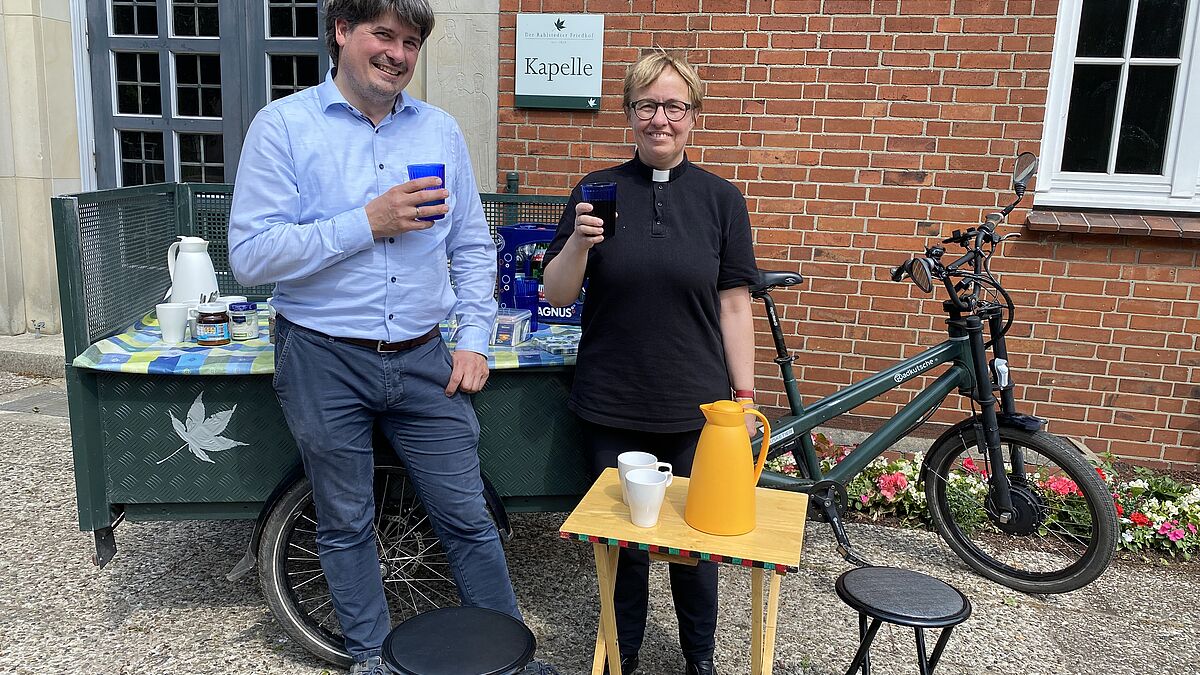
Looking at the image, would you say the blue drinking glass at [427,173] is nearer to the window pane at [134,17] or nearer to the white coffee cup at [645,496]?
the white coffee cup at [645,496]

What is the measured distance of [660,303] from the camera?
2477mm

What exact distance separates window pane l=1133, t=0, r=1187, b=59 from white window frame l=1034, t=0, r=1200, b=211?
4 cm

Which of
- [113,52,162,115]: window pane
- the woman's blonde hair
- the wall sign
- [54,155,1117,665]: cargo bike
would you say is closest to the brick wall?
the wall sign

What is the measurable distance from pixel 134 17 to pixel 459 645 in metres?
5.81

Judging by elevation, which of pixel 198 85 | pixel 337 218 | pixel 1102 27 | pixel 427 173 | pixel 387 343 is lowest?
pixel 387 343

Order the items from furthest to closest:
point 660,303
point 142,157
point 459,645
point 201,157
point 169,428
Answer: point 142,157, point 201,157, point 169,428, point 660,303, point 459,645

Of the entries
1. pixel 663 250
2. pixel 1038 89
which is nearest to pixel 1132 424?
pixel 1038 89

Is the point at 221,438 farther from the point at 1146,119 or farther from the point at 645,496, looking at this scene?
the point at 1146,119

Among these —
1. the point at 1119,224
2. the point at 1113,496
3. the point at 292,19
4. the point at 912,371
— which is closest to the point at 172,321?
the point at 912,371

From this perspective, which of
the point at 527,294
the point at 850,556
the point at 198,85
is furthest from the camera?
the point at 198,85

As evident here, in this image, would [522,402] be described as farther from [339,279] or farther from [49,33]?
[49,33]

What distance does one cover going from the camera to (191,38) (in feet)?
19.1

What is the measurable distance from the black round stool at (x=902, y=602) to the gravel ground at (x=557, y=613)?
0.72 m

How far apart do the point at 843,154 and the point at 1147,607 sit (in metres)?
2.52
